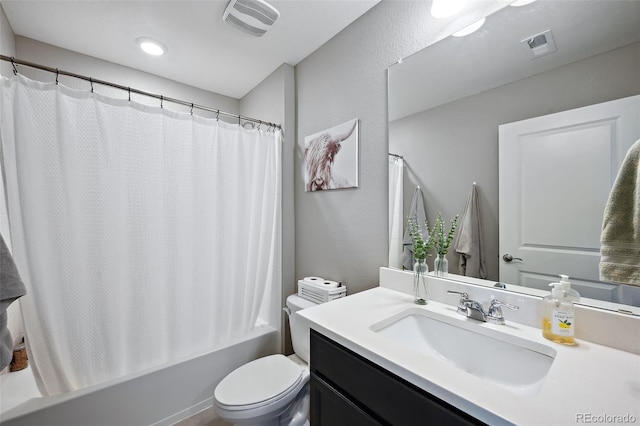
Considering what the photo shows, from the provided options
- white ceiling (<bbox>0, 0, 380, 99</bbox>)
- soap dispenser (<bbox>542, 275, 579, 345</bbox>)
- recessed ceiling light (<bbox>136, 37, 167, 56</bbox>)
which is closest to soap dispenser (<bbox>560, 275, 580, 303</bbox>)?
soap dispenser (<bbox>542, 275, 579, 345</bbox>)

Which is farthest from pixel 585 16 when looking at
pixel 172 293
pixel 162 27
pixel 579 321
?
pixel 172 293

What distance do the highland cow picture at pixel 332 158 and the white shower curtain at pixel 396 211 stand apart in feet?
0.85

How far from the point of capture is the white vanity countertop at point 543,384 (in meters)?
0.52

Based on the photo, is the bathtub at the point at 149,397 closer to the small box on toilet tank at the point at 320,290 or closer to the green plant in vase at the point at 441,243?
the small box on toilet tank at the point at 320,290

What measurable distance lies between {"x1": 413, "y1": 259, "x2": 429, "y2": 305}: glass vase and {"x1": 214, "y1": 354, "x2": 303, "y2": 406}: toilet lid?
777 mm

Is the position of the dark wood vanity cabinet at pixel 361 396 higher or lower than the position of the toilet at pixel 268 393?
higher

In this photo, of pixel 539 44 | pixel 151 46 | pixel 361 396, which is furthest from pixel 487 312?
pixel 151 46

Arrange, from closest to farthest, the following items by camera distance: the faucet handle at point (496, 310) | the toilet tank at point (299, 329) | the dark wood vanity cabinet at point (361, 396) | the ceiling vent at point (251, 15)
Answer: the dark wood vanity cabinet at point (361, 396)
the faucet handle at point (496, 310)
the ceiling vent at point (251, 15)
the toilet tank at point (299, 329)

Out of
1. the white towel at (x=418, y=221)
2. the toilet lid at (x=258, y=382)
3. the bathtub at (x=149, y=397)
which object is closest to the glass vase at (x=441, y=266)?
the white towel at (x=418, y=221)

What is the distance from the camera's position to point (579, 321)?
2.73ft

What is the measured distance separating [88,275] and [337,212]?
1423mm

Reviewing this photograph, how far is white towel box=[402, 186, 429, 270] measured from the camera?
128cm

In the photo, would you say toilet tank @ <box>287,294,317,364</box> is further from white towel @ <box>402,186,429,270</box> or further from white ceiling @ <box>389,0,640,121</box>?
white ceiling @ <box>389,0,640,121</box>

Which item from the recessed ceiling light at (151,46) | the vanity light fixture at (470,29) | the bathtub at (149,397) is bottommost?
the bathtub at (149,397)
